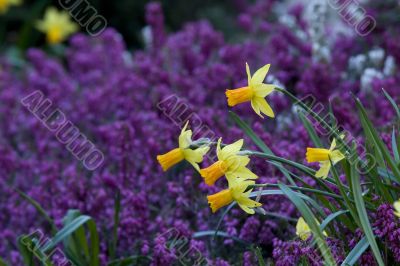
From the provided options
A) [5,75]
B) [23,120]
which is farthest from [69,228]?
[5,75]

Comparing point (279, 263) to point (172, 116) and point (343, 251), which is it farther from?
point (172, 116)

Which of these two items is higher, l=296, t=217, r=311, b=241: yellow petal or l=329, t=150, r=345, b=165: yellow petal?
l=329, t=150, r=345, b=165: yellow petal

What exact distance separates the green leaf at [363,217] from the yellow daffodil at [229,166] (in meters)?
0.29

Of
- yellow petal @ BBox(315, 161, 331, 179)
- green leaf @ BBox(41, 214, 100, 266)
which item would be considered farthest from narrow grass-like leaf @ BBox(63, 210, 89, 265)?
yellow petal @ BBox(315, 161, 331, 179)

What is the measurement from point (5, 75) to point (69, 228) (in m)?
3.11

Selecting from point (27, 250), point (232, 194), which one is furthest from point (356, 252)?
point (27, 250)

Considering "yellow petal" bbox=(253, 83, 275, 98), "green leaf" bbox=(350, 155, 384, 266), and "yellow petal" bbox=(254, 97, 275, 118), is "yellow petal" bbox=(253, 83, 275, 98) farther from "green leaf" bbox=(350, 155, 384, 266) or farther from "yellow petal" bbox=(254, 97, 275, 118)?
"green leaf" bbox=(350, 155, 384, 266)

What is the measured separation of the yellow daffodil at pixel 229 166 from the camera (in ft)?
6.89

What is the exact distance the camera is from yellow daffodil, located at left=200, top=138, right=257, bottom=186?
6.89ft

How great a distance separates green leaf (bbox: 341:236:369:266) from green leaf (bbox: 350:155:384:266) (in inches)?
2.2

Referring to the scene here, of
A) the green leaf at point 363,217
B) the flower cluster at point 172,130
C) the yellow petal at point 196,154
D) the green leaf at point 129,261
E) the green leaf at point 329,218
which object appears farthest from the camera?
the green leaf at point 129,261

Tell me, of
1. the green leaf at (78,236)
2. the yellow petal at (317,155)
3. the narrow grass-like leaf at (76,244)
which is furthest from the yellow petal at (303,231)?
the narrow grass-like leaf at (76,244)

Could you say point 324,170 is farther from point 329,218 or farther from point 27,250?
point 27,250

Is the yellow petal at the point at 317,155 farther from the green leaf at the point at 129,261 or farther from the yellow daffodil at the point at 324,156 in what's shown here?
the green leaf at the point at 129,261
